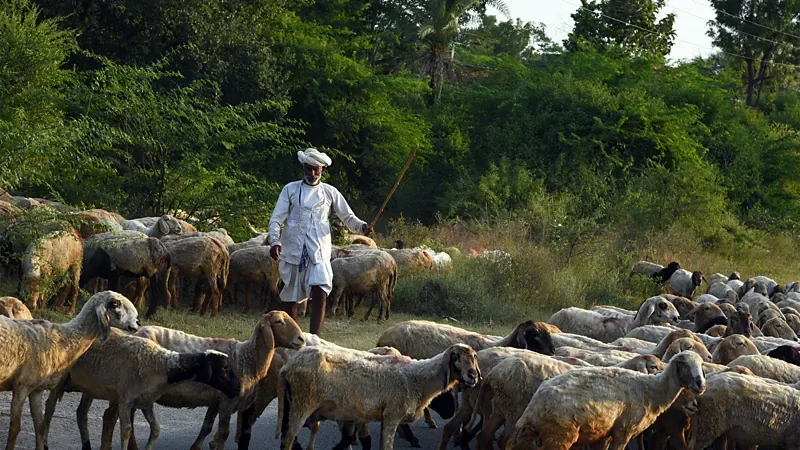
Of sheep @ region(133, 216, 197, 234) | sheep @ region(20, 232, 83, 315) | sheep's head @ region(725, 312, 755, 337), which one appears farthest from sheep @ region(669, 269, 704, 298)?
sheep @ region(20, 232, 83, 315)

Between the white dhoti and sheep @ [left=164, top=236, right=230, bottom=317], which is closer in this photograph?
the white dhoti

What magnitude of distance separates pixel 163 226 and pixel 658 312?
23.3ft

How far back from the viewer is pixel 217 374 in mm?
Answer: 8055

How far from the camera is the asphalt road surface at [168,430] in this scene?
8609 millimetres

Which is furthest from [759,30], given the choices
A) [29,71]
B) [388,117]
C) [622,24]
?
[29,71]

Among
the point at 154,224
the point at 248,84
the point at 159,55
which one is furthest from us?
the point at 248,84

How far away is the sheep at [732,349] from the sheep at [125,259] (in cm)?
682

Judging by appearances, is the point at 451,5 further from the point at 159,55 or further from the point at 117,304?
the point at 117,304

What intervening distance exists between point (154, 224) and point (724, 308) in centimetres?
831

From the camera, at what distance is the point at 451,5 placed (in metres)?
42.3

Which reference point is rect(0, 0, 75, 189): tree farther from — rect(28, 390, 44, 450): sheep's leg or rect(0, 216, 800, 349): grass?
rect(28, 390, 44, 450): sheep's leg

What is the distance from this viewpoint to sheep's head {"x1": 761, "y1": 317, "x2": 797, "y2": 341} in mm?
13172

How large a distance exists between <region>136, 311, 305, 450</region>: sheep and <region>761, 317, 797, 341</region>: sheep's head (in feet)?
22.5

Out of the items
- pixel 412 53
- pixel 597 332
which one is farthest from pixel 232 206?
pixel 412 53
